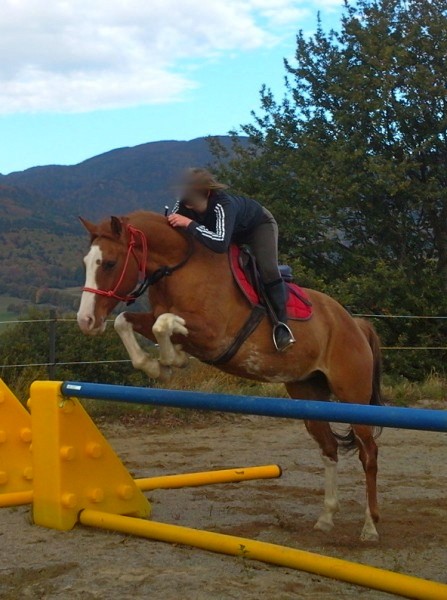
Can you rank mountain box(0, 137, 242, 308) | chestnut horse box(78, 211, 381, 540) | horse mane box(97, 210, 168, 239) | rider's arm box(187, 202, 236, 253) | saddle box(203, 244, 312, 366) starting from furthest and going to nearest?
mountain box(0, 137, 242, 308) < saddle box(203, 244, 312, 366) < rider's arm box(187, 202, 236, 253) < horse mane box(97, 210, 168, 239) < chestnut horse box(78, 211, 381, 540)

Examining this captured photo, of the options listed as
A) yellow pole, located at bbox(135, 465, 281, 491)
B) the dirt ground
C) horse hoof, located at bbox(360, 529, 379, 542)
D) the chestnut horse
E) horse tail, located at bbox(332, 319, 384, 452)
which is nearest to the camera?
the dirt ground

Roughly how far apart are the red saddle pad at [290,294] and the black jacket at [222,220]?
0.46ft

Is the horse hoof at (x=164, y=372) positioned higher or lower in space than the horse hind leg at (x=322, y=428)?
higher

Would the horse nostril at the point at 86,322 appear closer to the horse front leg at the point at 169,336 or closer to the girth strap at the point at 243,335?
the horse front leg at the point at 169,336

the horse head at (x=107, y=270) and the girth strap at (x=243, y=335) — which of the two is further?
the girth strap at (x=243, y=335)

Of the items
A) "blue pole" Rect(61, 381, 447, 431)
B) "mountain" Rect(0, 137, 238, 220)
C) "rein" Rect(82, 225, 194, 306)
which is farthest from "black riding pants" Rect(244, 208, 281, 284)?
"mountain" Rect(0, 137, 238, 220)

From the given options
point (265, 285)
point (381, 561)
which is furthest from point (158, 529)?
point (265, 285)

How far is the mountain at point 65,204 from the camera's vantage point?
2759cm

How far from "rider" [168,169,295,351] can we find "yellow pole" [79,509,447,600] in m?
1.37

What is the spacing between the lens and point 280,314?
539cm

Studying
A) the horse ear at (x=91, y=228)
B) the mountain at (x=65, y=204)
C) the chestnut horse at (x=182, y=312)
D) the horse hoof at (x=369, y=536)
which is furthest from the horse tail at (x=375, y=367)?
the horse ear at (x=91, y=228)

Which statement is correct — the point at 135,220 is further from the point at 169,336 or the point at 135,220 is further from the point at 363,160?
the point at 363,160

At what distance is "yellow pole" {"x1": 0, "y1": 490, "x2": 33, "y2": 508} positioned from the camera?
5.53m

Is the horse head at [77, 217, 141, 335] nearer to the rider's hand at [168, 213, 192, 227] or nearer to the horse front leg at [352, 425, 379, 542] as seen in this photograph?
the rider's hand at [168, 213, 192, 227]
